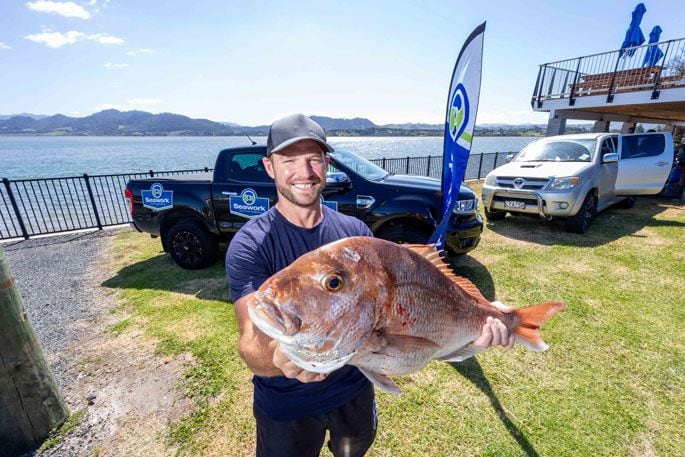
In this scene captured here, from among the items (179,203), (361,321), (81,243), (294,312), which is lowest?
(81,243)

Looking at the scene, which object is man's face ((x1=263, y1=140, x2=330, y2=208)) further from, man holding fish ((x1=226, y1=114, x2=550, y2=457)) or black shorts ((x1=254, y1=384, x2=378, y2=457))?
black shorts ((x1=254, y1=384, x2=378, y2=457))

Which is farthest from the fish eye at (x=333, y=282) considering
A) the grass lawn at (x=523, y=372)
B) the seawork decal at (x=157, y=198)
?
the seawork decal at (x=157, y=198)

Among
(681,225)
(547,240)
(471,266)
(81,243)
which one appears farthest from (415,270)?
(681,225)

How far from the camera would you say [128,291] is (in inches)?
206

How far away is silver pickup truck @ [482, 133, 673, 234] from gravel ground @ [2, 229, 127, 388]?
8.70 meters

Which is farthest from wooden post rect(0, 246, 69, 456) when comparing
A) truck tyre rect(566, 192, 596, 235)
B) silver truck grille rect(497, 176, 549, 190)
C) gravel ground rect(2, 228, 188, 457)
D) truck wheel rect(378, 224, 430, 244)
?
truck tyre rect(566, 192, 596, 235)

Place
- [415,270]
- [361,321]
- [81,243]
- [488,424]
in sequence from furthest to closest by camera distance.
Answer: [81,243]
[488,424]
[415,270]
[361,321]

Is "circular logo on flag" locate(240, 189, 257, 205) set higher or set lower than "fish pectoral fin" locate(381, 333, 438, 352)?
lower

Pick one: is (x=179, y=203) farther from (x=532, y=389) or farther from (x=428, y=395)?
(x=532, y=389)

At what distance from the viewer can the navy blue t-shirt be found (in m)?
1.56

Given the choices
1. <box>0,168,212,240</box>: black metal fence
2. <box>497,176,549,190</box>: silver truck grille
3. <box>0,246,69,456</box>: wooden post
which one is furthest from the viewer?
<box>0,168,212,240</box>: black metal fence

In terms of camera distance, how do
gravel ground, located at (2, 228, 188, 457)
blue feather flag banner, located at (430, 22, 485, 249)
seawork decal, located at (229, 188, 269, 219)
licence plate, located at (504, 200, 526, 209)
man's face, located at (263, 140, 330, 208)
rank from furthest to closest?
licence plate, located at (504, 200, 526, 209), seawork decal, located at (229, 188, 269, 219), blue feather flag banner, located at (430, 22, 485, 249), gravel ground, located at (2, 228, 188, 457), man's face, located at (263, 140, 330, 208)

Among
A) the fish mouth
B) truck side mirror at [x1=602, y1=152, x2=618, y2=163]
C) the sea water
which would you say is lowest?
the sea water

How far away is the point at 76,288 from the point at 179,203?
2.33 metres
